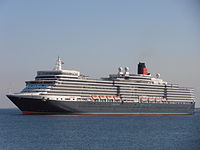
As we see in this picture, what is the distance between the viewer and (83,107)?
8706 cm

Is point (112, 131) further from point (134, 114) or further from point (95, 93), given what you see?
point (134, 114)

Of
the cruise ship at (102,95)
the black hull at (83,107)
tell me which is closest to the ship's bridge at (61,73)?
the cruise ship at (102,95)

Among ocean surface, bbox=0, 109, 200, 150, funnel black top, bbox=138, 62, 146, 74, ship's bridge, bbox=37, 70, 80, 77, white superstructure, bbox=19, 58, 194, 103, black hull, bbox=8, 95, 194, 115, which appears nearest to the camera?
ocean surface, bbox=0, 109, 200, 150

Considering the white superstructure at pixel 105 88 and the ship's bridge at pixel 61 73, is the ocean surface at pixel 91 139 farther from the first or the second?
the ship's bridge at pixel 61 73

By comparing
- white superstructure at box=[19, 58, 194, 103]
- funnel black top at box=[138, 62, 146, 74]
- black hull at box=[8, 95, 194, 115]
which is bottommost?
black hull at box=[8, 95, 194, 115]

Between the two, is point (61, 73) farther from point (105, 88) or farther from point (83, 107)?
point (105, 88)

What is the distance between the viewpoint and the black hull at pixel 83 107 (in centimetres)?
8294

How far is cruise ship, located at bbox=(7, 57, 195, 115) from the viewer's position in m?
83.9

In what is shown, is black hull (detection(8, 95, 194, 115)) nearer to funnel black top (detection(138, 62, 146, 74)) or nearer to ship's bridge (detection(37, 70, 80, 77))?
ship's bridge (detection(37, 70, 80, 77))

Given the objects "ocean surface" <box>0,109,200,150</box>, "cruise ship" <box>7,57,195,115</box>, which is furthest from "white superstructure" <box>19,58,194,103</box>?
"ocean surface" <box>0,109,200,150</box>

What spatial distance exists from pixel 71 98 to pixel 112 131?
30719 mm

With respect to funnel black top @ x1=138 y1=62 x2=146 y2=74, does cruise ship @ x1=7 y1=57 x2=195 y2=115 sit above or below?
below

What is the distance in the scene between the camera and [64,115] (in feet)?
278

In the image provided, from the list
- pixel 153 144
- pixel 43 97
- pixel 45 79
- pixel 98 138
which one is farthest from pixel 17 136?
pixel 45 79
